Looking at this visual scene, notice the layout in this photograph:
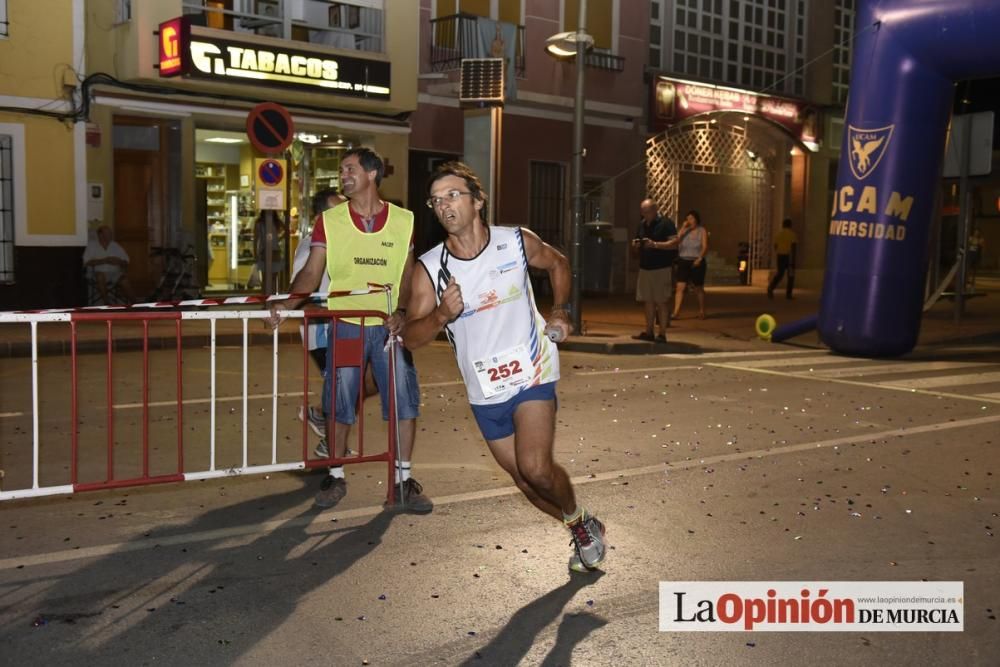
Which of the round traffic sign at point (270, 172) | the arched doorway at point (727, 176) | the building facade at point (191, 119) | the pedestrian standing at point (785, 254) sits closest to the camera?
the round traffic sign at point (270, 172)

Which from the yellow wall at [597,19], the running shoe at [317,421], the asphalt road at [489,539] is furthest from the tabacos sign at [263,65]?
the running shoe at [317,421]

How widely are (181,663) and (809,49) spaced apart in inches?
1105

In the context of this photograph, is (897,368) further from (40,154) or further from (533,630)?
(40,154)

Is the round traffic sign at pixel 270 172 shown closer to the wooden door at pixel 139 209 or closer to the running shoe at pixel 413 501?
the wooden door at pixel 139 209

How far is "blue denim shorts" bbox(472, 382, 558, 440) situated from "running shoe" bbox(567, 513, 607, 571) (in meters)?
0.54

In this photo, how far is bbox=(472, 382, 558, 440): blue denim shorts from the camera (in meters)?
4.83

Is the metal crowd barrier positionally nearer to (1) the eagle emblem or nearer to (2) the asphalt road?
(2) the asphalt road

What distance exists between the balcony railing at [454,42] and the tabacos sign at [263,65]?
2130 mm

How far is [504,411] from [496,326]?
1.19 ft

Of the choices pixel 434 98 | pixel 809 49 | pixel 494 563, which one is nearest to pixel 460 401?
pixel 494 563

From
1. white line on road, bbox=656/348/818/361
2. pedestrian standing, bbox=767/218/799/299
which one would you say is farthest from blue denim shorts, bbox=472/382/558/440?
pedestrian standing, bbox=767/218/799/299

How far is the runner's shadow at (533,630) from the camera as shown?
4.13 metres

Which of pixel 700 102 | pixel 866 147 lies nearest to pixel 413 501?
pixel 866 147

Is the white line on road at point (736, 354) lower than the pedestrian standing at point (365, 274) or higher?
lower
